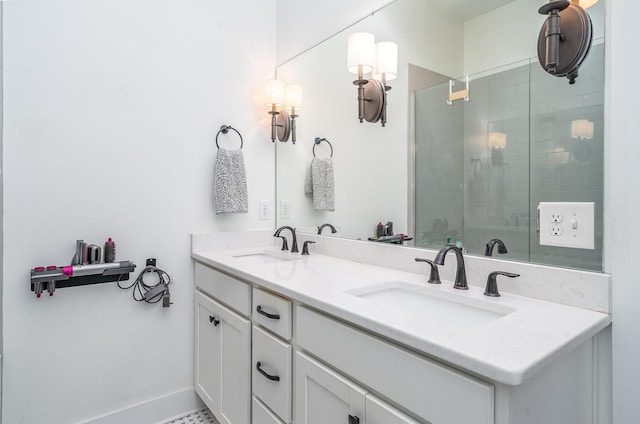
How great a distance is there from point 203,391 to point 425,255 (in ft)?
4.29

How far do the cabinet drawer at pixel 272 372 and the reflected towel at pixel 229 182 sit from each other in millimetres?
785

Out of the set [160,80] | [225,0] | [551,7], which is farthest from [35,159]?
[551,7]

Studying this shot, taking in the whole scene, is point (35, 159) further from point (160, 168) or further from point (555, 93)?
point (555, 93)

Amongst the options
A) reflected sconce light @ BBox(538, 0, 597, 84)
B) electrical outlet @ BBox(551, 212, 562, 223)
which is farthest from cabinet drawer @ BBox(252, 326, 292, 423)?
reflected sconce light @ BBox(538, 0, 597, 84)

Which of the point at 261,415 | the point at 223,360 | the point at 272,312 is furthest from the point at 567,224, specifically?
the point at 223,360

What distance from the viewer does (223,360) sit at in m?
1.54

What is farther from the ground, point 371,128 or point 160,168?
point 371,128

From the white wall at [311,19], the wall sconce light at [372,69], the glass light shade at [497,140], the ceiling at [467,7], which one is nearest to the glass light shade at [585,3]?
the ceiling at [467,7]

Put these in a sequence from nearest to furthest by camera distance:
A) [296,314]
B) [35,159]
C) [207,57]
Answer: [296,314]
[35,159]
[207,57]

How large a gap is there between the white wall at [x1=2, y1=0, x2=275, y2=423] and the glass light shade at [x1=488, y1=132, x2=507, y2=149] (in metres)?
1.36

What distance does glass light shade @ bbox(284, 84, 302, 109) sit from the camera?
2.03 m

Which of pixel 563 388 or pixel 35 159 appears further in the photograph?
pixel 35 159

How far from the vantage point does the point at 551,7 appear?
91 centimetres

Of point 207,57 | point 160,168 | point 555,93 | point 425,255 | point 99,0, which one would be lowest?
point 425,255
